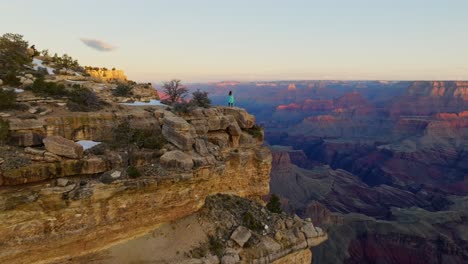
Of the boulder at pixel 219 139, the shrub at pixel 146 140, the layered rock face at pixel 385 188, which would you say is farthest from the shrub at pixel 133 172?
the layered rock face at pixel 385 188

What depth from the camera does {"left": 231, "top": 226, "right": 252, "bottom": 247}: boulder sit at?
54.0 ft

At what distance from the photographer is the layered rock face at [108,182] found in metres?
12.1

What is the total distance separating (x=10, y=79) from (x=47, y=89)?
2.26 metres

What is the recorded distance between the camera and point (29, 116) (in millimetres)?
15445

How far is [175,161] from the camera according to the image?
16.2m

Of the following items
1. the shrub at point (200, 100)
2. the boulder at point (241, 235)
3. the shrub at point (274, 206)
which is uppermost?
the shrub at point (200, 100)

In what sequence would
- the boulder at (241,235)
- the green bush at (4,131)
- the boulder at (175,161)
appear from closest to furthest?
1. the green bush at (4,131)
2. the boulder at (175,161)
3. the boulder at (241,235)

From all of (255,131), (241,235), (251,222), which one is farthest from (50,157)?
(255,131)

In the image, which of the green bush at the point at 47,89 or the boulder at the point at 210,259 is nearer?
the boulder at the point at 210,259

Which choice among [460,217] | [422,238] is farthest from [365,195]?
[422,238]

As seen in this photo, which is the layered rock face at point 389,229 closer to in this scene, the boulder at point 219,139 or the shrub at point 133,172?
the boulder at point 219,139

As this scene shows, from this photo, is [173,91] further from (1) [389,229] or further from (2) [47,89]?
(1) [389,229]

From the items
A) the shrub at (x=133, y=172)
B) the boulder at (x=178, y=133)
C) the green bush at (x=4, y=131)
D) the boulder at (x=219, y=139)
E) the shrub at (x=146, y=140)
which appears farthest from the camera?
the boulder at (x=219, y=139)

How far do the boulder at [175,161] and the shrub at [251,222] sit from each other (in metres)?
4.47
